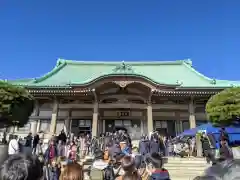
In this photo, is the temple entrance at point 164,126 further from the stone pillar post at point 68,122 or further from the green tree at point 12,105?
the green tree at point 12,105

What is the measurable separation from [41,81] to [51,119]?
4.33 metres

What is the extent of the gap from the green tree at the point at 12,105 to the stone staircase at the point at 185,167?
783 cm

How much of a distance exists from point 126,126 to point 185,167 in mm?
8611

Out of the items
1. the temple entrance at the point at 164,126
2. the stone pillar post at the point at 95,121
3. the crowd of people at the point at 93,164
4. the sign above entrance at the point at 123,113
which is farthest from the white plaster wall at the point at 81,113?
the temple entrance at the point at 164,126

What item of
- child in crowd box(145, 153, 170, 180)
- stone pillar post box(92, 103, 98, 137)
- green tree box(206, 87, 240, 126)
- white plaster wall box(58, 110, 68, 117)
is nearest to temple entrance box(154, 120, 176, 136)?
stone pillar post box(92, 103, 98, 137)

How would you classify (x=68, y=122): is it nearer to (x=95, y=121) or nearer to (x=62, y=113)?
(x=62, y=113)

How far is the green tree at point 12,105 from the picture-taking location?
10.2m

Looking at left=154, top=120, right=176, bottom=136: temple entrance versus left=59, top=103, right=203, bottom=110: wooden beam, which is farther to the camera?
left=154, top=120, right=176, bottom=136: temple entrance

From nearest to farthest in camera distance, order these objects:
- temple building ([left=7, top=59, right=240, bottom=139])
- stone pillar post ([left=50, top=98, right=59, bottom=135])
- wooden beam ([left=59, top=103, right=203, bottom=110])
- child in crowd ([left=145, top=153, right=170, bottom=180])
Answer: child in crowd ([left=145, top=153, right=170, bottom=180]) → stone pillar post ([left=50, top=98, right=59, bottom=135]) → temple building ([left=7, top=59, right=240, bottom=139]) → wooden beam ([left=59, top=103, right=203, bottom=110])

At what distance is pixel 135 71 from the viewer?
22.2 meters

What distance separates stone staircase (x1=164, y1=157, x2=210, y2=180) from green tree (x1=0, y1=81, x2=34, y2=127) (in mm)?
7825

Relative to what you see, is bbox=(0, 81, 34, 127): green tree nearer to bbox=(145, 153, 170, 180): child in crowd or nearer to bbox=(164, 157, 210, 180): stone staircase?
bbox=(164, 157, 210, 180): stone staircase

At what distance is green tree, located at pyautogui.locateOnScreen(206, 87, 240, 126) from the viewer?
10016mm

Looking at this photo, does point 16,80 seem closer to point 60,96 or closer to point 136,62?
point 60,96
